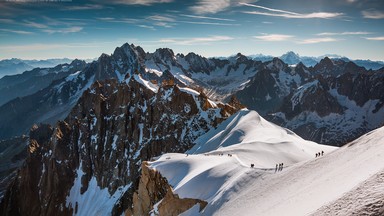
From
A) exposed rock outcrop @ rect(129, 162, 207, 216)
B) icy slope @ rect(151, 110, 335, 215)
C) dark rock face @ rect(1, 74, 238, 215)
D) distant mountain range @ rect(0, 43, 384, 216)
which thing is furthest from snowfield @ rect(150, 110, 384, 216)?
dark rock face @ rect(1, 74, 238, 215)

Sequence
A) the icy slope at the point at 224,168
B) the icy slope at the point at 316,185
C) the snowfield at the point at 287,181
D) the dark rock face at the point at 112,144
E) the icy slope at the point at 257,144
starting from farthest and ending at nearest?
the dark rock face at the point at 112,144 < the icy slope at the point at 257,144 < the icy slope at the point at 224,168 < the icy slope at the point at 316,185 < the snowfield at the point at 287,181

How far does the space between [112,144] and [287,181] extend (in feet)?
375

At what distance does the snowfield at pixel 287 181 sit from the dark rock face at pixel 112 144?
170 ft

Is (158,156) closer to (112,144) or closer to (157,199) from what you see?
(157,199)

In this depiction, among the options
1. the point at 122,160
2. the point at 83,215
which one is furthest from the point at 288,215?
the point at 83,215

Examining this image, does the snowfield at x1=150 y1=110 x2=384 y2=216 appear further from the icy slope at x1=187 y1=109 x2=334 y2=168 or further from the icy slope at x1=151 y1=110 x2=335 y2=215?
the icy slope at x1=187 y1=109 x2=334 y2=168

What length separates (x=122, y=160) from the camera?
121 m

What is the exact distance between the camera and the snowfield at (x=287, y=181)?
14.5 meters

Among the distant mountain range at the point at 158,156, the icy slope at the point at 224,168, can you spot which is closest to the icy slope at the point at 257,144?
the icy slope at the point at 224,168

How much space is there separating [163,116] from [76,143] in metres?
57.2

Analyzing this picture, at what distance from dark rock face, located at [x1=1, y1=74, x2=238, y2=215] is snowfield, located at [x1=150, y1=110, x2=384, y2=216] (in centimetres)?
5173

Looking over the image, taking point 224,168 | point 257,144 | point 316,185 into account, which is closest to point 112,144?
point 257,144

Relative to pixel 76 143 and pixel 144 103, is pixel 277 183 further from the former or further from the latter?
pixel 76 143

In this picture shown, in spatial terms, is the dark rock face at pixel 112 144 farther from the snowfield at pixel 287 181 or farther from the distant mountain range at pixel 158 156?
the snowfield at pixel 287 181
